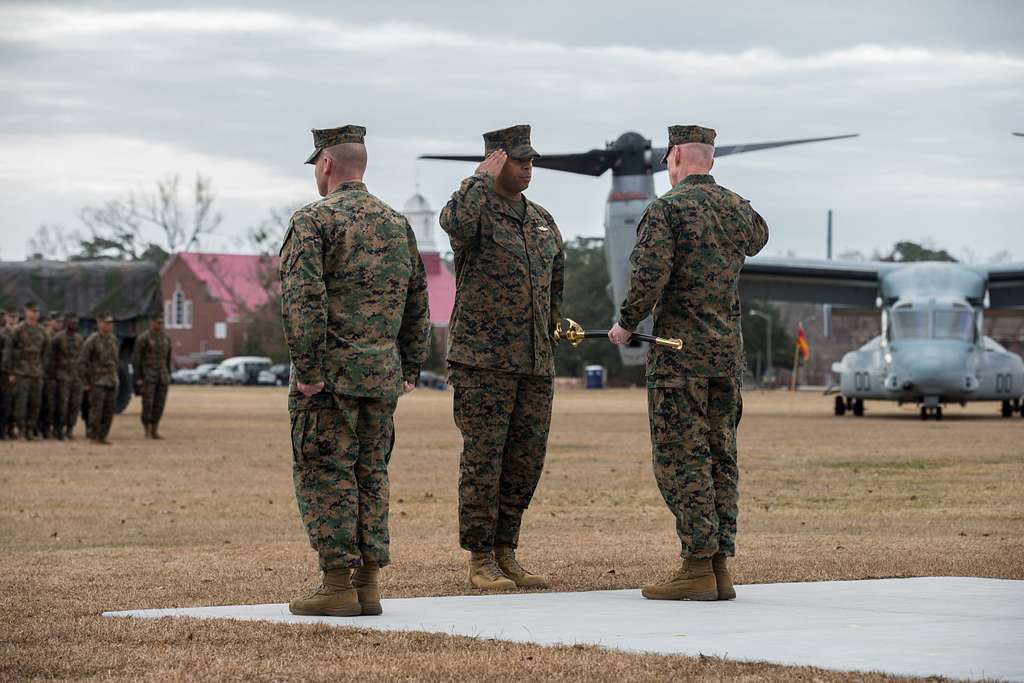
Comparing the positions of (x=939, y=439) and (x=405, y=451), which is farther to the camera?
(x=939, y=439)

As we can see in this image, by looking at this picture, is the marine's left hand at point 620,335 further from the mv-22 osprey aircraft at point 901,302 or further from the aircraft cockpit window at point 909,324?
the aircraft cockpit window at point 909,324

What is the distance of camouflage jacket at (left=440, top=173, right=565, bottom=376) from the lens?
7312mm

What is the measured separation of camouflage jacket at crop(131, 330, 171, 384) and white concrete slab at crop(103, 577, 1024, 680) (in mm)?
17714

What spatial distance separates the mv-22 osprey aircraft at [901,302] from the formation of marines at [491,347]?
22.1 metres

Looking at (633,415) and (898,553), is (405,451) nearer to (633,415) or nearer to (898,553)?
(898,553)

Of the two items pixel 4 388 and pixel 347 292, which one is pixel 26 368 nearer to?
pixel 4 388

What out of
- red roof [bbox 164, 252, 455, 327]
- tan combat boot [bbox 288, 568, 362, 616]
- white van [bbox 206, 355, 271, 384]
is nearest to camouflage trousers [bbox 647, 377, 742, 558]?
tan combat boot [bbox 288, 568, 362, 616]

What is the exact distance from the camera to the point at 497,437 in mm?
7359

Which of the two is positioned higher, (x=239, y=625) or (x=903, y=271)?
(x=903, y=271)

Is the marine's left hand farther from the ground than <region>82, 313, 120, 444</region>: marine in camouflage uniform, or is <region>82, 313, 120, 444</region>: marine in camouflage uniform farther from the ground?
the marine's left hand

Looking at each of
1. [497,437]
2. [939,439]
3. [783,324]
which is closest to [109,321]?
[939,439]

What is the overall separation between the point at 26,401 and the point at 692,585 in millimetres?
18602

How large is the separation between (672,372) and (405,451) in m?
15.1

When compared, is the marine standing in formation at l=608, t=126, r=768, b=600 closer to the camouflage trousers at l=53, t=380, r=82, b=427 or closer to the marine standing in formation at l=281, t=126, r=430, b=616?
the marine standing in formation at l=281, t=126, r=430, b=616
